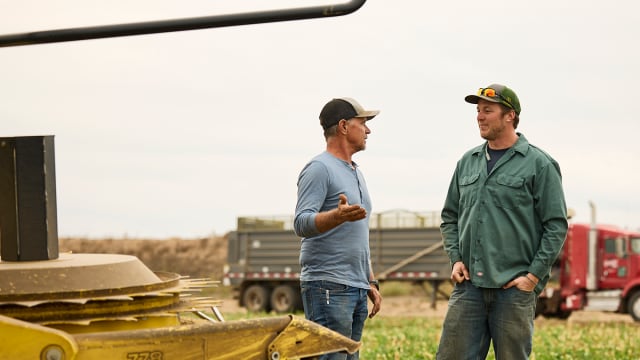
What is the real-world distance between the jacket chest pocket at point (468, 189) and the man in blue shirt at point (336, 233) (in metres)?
0.51

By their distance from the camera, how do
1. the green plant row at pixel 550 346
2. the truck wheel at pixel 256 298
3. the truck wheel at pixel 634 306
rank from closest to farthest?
1. the green plant row at pixel 550 346
2. the truck wheel at pixel 634 306
3. the truck wheel at pixel 256 298

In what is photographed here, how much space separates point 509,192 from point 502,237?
23 cm

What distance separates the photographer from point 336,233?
4.68m

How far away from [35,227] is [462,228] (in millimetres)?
2272

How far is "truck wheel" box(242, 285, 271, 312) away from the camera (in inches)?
936

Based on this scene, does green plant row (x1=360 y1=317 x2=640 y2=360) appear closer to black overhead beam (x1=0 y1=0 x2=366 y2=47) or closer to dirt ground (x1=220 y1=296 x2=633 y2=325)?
black overhead beam (x1=0 y1=0 x2=366 y2=47)

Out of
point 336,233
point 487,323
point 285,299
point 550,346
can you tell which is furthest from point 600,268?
point 336,233

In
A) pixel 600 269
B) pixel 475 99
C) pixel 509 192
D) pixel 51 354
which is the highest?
pixel 475 99

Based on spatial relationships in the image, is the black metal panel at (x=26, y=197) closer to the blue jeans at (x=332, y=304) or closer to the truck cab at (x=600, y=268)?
the blue jeans at (x=332, y=304)

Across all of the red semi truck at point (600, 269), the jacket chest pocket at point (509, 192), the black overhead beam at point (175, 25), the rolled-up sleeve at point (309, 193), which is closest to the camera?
the black overhead beam at point (175, 25)

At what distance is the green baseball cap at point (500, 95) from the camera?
471cm

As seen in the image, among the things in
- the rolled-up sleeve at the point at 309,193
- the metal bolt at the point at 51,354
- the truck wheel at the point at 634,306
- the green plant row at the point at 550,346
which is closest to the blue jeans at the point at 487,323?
the rolled-up sleeve at the point at 309,193

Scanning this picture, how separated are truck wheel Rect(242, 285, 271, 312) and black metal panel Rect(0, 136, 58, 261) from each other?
20243 millimetres

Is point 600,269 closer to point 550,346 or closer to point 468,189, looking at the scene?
point 550,346
